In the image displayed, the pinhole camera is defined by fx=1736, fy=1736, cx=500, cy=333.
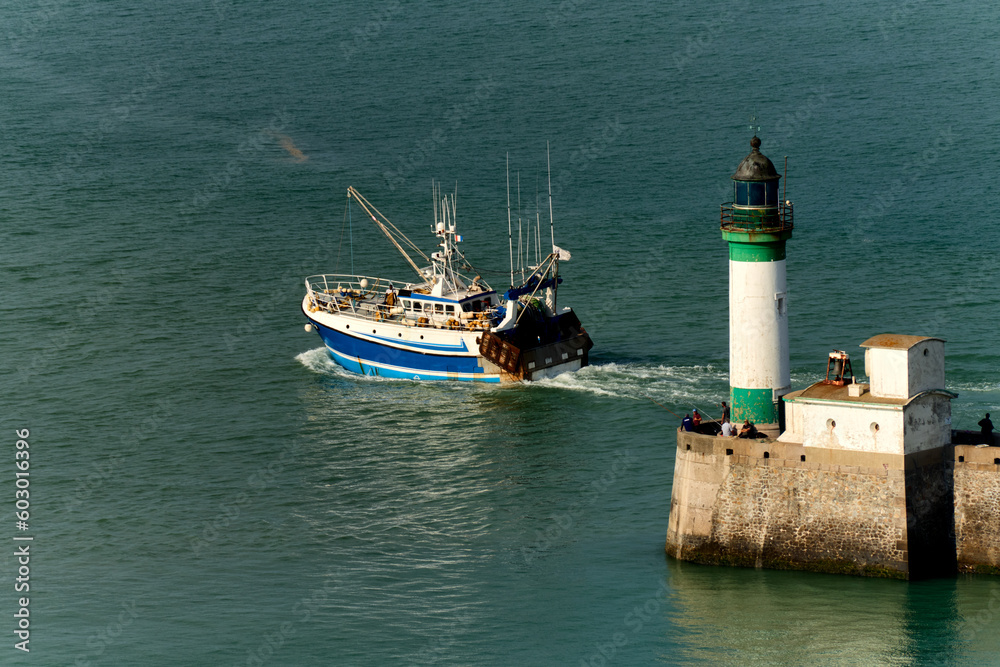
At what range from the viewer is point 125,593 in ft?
190

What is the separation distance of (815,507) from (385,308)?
40655mm

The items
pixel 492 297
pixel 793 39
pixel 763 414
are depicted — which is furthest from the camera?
pixel 793 39

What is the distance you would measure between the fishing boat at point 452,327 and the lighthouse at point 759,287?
28.7 meters

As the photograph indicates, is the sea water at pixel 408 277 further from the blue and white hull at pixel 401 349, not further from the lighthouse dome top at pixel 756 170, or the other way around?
the lighthouse dome top at pixel 756 170

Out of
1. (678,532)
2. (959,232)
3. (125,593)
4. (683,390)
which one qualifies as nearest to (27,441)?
(125,593)

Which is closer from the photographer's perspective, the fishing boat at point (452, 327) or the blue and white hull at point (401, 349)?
the fishing boat at point (452, 327)

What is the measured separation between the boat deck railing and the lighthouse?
3195 cm

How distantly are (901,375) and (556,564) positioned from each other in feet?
45.0

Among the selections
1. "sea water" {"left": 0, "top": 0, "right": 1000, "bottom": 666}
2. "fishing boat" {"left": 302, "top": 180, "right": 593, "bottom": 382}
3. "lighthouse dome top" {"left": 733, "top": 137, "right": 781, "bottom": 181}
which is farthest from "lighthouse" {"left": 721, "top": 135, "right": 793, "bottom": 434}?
"fishing boat" {"left": 302, "top": 180, "right": 593, "bottom": 382}

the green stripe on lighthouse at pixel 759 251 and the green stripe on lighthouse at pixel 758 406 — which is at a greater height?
the green stripe on lighthouse at pixel 759 251

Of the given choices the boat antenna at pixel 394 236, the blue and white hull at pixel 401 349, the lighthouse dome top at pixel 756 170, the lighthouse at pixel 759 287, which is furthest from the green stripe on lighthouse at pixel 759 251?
the boat antenna at pixel 394 236

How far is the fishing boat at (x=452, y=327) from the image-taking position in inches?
3361

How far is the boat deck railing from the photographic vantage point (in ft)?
286

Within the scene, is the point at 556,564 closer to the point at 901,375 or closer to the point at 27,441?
the point at 901,375
